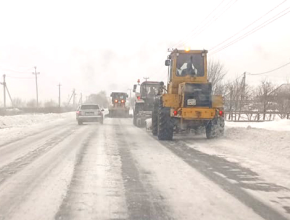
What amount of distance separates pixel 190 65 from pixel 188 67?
0.12 m

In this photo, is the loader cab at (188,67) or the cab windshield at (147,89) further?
the cab windshield at (147,89)

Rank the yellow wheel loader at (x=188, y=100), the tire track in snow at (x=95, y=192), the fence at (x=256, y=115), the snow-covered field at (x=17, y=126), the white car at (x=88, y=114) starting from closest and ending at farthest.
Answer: the tire track in snow at (x=95, y=192) < the yellow wheel loader at (x=188, y=100) < the snow-covered field at (x=17, y=126) < the white car at (x=88, y=114) < the fence at (x=256, y=115)

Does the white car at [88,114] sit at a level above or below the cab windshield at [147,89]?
below

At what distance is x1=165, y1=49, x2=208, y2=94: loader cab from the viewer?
14.9 metres

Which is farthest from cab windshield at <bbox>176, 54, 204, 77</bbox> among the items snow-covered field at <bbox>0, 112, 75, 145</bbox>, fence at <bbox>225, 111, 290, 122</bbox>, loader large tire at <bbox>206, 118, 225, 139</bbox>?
fence at <bbox>225, 111, 290, 122</bbox>

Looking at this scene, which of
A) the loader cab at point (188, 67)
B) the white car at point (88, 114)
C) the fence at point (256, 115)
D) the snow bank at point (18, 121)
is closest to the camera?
the loader cab at point (188, 67)

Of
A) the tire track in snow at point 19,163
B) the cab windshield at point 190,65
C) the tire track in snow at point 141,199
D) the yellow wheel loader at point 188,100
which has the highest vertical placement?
the cab windshield at point 190,65

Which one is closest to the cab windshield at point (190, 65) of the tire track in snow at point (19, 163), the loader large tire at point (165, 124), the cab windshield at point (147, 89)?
the loader large tire at point (165, 124)

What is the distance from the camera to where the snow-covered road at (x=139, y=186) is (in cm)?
482

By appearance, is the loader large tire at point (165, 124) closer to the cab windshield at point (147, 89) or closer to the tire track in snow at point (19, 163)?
the tire track in snow at point (19, 163)

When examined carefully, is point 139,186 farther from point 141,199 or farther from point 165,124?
point 165,124

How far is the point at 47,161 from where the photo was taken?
9.07 m

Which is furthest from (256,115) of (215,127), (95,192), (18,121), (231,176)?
(95,192)

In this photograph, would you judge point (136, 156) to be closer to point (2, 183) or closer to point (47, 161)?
point (47, 161)
